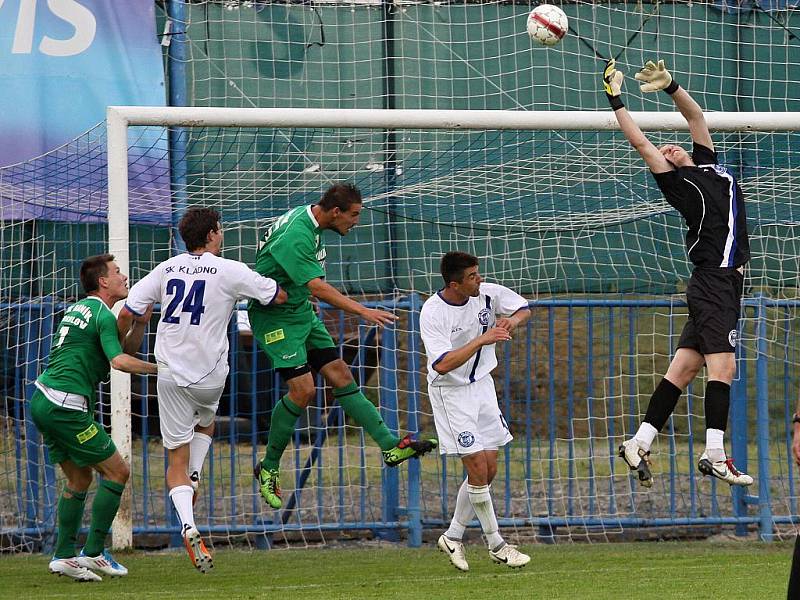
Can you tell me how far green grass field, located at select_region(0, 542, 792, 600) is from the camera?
7758 mm

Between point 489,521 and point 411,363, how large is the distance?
7.21 feet

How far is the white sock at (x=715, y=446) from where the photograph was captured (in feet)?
25.0

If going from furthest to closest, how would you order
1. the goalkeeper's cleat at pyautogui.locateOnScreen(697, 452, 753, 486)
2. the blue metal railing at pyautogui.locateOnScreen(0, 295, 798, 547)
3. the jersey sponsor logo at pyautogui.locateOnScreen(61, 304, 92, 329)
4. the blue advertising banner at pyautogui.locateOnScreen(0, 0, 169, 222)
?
the blue advertising banner at pyautogui.locateOnScreen(0, 0, 169, 222) < the blue metal railing at pyautogui.locateOnScreen(0, 295, 798, 547) < the jersey sponsor logo at pyautogui.locateOnScreen(61, 304, 92, 329) < the goalkeeper's cleat at pyautogui.locateOnScreen(697, 452, 753, 486)

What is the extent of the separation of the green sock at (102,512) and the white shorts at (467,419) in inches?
87.9

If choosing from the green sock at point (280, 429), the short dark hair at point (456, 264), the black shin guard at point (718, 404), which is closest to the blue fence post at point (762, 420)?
the black shin guard at point (718, 404)

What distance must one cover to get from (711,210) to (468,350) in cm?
180

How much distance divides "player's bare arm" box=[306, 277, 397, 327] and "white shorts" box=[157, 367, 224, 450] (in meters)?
0.92

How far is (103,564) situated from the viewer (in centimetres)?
863

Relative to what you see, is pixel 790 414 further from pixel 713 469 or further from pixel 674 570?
pixel 713 469

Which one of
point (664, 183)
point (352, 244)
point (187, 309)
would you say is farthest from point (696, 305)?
point (352, 244)

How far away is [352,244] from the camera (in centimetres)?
1187

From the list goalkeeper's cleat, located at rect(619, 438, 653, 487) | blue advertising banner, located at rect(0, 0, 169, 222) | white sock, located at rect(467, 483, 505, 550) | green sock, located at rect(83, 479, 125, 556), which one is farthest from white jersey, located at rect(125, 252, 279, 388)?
blue advertising banner, located at rect(0, 0, 169, 222)

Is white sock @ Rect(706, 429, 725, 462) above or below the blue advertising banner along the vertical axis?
below

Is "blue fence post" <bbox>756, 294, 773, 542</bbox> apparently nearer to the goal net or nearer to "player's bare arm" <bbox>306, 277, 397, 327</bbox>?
the goal net
